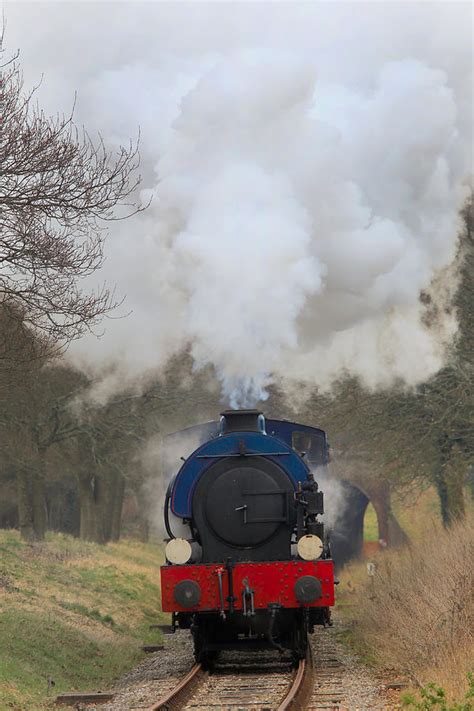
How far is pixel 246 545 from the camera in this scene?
11.1 m

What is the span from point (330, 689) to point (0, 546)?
41.2 feet

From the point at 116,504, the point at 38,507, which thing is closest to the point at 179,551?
the point at 38,507

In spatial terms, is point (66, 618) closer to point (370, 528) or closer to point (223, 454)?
point (223, 454)

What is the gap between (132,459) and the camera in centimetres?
3030

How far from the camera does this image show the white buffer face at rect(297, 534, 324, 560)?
10734 mm

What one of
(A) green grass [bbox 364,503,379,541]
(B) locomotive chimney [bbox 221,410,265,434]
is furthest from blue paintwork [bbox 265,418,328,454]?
(A) green grass [bbox 364,503,379,541]

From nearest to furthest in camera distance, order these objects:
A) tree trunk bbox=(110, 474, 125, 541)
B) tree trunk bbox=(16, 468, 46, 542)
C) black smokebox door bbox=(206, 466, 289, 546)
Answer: black smokebox door bbox=(206, 466, 289, 546) < tree trunk bbox=(16, 468, 46, 542) < tree trunk bbox=(110, 474, 125, 541)

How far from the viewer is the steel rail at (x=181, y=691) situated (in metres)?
8.92

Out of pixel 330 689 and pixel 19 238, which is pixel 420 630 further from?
pixel 19 238

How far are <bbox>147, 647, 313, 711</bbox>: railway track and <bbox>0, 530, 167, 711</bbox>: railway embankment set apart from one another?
3.82 feet

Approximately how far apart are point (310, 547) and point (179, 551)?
1.31m

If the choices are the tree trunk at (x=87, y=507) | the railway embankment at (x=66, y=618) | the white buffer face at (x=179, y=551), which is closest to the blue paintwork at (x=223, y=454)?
the white buffer face at (x=179, y=551)

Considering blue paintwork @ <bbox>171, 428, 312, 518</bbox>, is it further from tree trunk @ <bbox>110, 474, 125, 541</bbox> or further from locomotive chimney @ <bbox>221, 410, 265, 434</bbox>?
tree trunk @ <bbox>110, 474, 125, 541</bbox>

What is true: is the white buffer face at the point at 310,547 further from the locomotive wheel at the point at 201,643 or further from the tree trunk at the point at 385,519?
the tree trunk at the point at 385,519
